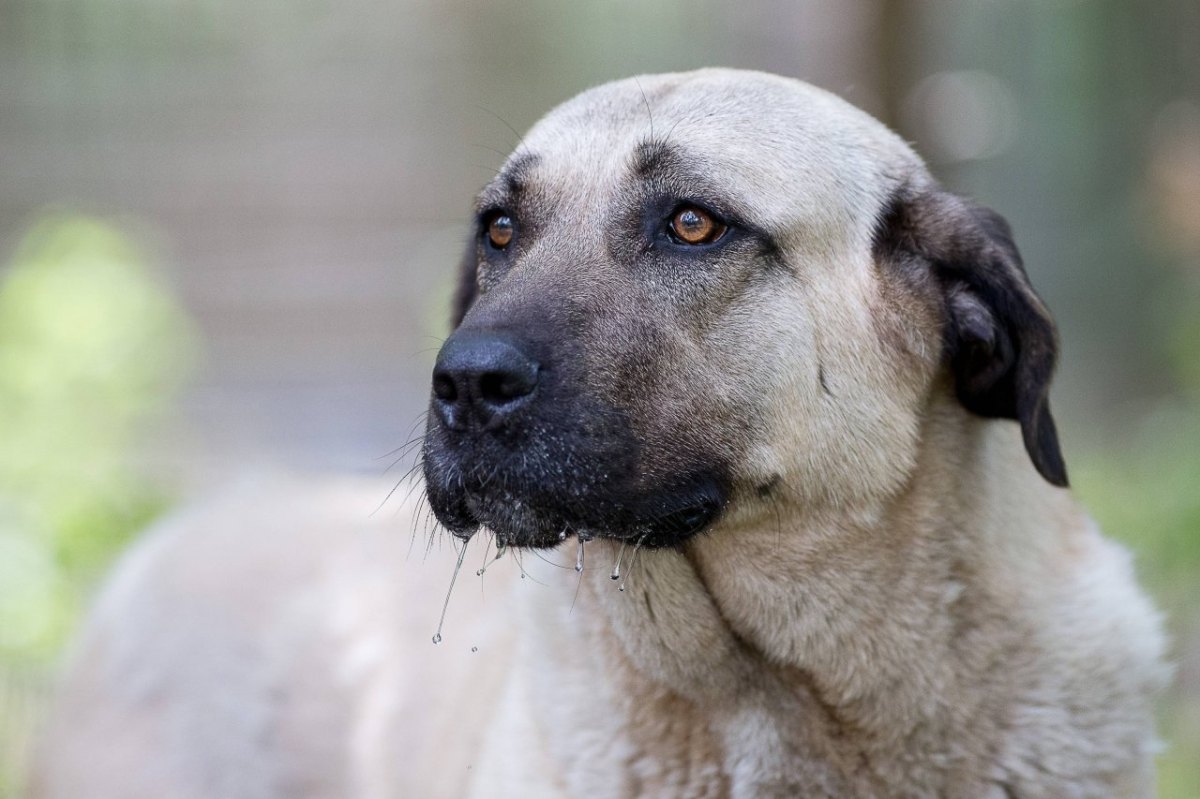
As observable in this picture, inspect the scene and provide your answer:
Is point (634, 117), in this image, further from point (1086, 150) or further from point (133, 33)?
point (133, 33)

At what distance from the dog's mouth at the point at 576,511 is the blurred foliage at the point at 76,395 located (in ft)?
11.3

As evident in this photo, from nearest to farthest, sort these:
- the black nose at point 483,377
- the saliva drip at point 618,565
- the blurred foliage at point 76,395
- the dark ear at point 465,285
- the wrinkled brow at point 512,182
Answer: the black nose at point 483,377 < the saliva drip at point 618,565 < the wrinkled brow at point 512,182 < the dark ear at point 465,285 < the blurred foliage at point 76,395

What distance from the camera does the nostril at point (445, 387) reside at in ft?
8.31

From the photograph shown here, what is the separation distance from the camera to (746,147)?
2.91m

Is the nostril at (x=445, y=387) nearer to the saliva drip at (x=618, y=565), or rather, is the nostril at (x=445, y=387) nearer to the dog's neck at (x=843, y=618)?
the saliva drip at (x=618, y=565)

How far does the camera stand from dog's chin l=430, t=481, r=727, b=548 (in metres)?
2.61

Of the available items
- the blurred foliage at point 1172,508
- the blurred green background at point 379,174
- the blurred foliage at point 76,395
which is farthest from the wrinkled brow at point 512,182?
the blurred green background at point 379,174

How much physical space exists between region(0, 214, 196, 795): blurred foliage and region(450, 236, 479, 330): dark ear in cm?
272

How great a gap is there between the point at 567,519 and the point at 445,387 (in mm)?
342

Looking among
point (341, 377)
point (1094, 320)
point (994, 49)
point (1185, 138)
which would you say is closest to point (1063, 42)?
point (994, 49)

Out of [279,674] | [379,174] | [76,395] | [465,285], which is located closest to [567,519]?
[465,285]

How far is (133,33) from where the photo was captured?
→ 973 centimetres

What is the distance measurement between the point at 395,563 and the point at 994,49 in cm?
654

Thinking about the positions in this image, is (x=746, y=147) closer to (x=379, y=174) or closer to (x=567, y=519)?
(x=567, y=519)
